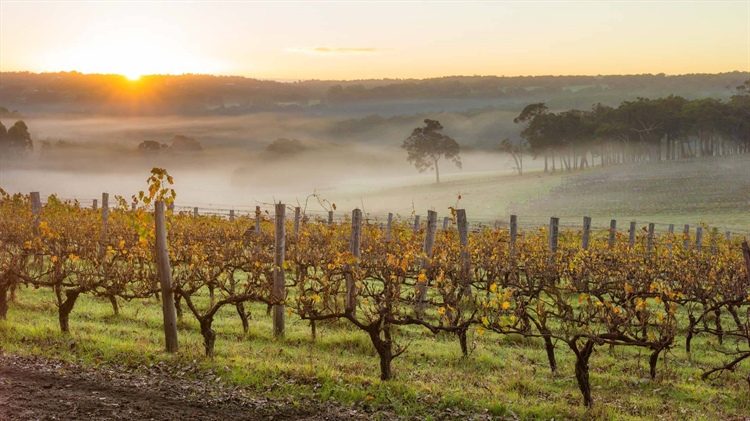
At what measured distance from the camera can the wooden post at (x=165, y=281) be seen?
1172cm

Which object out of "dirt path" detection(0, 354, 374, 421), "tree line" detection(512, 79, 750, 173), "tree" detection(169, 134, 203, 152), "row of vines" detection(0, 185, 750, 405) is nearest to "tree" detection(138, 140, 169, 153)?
"tree" detection(169, 134, 203, 152)

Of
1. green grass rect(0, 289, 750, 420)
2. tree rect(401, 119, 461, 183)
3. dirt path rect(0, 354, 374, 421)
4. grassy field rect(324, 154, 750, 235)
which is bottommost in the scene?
grassy field rect(324, 154, 750, 235)

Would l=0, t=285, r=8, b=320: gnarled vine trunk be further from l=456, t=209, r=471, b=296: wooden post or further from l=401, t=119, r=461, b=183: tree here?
l=401, t=119, r=461, b=183: tree

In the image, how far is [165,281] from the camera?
11.7 m

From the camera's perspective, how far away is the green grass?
9.72 m

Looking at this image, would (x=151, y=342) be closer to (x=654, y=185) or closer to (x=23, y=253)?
(x=23, y=253)

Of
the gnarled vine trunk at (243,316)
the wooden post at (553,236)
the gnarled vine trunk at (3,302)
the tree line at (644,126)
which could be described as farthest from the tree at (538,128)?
the gnarled vine trunk at (3,302)

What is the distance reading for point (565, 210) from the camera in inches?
2566

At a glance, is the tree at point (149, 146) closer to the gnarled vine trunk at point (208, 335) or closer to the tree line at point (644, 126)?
the tree line at point (644, 126)

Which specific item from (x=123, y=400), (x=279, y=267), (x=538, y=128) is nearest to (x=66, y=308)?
(x=279, y=267)

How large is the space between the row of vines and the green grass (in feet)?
1.17

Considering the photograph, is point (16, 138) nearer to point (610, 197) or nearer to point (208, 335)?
point (610, 197)

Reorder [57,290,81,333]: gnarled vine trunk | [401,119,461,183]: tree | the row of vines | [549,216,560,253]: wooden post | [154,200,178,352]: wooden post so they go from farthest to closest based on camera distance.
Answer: [401,119,461,183]: tree < [549,216,560,253]: wooden post < [57,290,81,333]: gnarled vine trunk < [154,200,178,352]: wooden post < the row of vines

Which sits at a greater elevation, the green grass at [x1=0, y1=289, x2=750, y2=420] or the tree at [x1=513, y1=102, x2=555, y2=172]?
the tree at [x1=513, y1=102, x2=555, y2=172]
